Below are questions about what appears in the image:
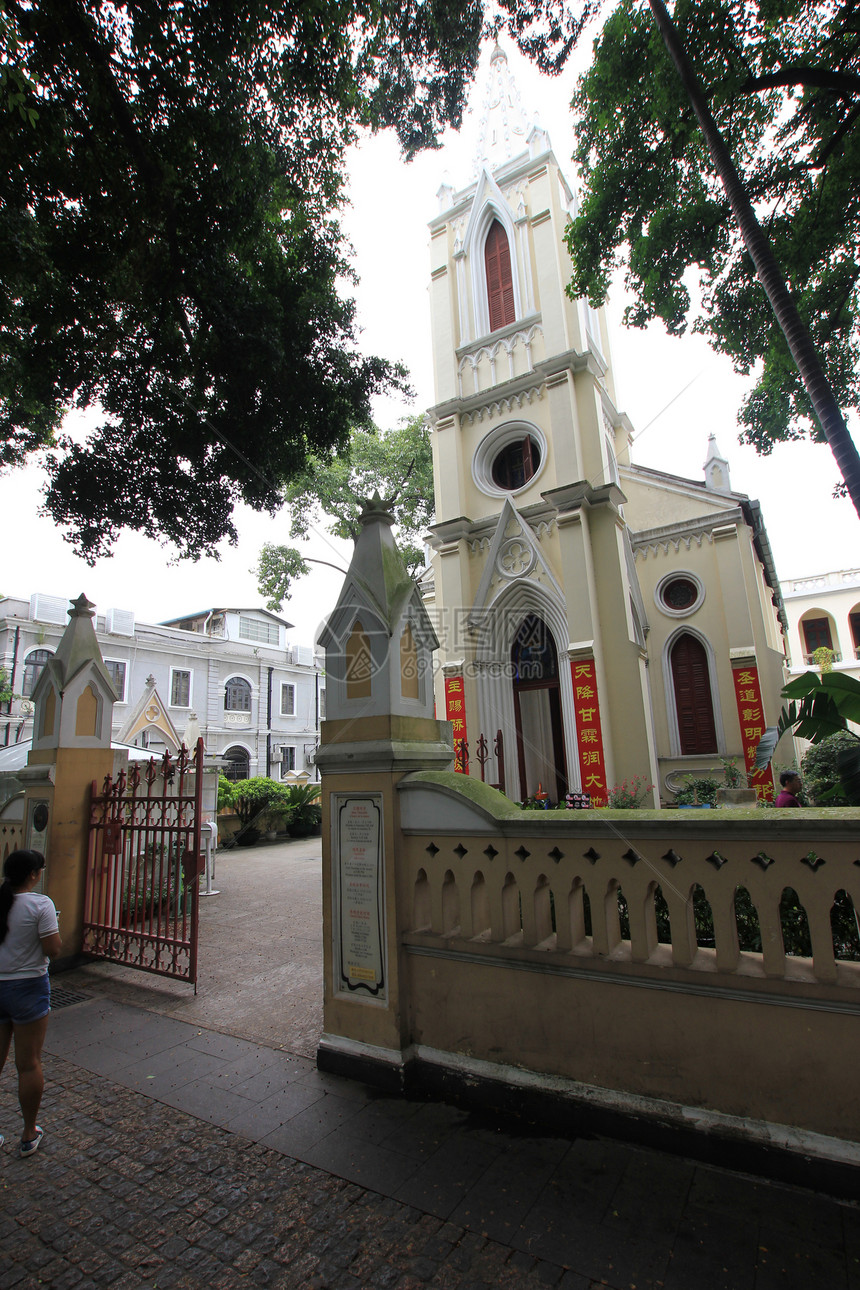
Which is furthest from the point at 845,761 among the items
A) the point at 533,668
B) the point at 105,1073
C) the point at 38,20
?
the point at 533,668

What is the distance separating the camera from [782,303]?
5406 mm

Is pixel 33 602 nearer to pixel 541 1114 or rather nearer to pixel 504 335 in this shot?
pixel 504 335

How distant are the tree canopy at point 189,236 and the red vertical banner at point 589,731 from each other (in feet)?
21.1

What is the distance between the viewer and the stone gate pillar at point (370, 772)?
3.62m

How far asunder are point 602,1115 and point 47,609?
27484 mm

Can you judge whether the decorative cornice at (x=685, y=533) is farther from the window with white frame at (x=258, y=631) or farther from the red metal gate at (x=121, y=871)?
the window with white frame at (x=258, y=631)

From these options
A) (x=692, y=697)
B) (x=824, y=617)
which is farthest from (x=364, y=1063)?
(x=824, y=617)

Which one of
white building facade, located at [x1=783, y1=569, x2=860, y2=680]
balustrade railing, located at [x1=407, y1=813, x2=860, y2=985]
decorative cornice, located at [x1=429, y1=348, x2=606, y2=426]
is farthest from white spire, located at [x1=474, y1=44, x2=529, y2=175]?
white building facade, located at [x1=783, y1=569, x2=860, y2=680]

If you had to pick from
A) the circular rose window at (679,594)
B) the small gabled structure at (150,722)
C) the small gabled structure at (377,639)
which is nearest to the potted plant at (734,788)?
the circular rose window at (679,594)

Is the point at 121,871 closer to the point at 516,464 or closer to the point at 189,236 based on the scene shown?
the point at 189,236

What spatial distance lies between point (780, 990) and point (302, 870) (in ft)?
34.0

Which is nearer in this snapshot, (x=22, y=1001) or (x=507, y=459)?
(x=22, y=1001)

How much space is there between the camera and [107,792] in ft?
20.6

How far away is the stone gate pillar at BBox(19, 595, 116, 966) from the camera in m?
6.08
